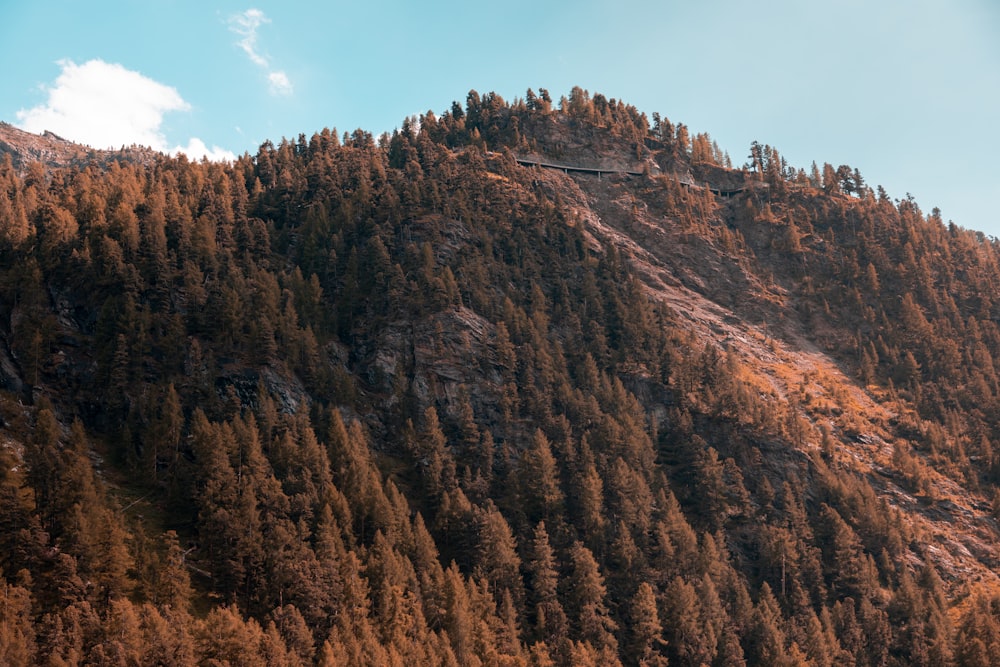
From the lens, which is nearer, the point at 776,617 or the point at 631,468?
the point at 776,617

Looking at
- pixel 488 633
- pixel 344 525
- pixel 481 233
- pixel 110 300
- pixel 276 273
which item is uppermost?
pixel 481 233

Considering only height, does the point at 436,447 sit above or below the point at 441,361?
below

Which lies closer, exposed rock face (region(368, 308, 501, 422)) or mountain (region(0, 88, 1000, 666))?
mountain (region(0, 88, 1000, 666))

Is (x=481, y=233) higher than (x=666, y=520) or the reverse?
higher

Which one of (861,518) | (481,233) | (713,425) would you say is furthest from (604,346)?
(861,518)

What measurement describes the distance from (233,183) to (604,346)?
87148 millimetres

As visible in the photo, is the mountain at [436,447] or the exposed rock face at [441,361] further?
the exposed rock face at [441,361]

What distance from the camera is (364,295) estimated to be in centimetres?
16100

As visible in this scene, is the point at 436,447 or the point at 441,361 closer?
the point at 436,447

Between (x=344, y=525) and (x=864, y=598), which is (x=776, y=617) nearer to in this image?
(x=864, y=598)

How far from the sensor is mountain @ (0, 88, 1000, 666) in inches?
3728

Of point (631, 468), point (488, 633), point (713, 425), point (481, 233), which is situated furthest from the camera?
point (481, 233)

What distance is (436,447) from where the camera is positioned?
128 meters

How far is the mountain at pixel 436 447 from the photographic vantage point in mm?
94688
